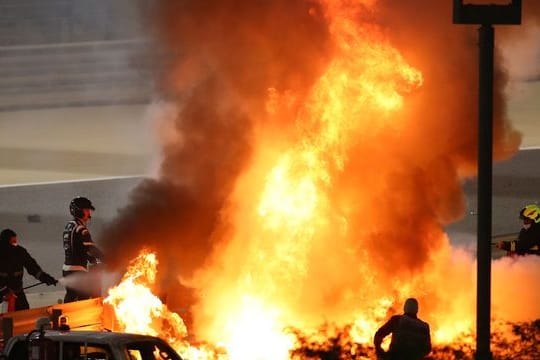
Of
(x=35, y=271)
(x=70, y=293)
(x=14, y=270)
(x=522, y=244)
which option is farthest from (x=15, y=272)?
(x=522, y=244)

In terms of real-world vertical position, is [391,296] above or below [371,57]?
below

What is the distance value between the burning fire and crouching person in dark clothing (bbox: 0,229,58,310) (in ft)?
4.73

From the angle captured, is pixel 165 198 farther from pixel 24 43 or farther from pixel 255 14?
pixel 24 43

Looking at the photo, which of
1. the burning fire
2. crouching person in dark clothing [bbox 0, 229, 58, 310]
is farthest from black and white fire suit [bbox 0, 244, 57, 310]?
the burning fire

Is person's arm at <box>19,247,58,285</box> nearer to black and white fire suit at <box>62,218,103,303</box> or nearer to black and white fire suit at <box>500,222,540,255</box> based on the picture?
black and white fire suit at <box>62,218,103,303</box>

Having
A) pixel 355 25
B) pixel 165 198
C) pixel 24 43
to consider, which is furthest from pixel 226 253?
pixel 24 43

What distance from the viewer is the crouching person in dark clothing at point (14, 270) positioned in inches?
554

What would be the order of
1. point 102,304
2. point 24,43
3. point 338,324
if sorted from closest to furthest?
point 102,304 < point 338,324 < point 24,43

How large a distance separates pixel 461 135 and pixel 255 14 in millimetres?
2726

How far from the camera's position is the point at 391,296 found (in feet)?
45.0

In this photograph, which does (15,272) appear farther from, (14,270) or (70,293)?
(70,293)

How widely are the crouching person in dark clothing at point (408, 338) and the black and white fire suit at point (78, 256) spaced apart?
179 inches

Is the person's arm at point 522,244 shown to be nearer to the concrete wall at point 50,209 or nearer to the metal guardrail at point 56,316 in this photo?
the metal guardrail at point 56,316

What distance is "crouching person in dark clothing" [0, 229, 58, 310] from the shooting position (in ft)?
46.1
